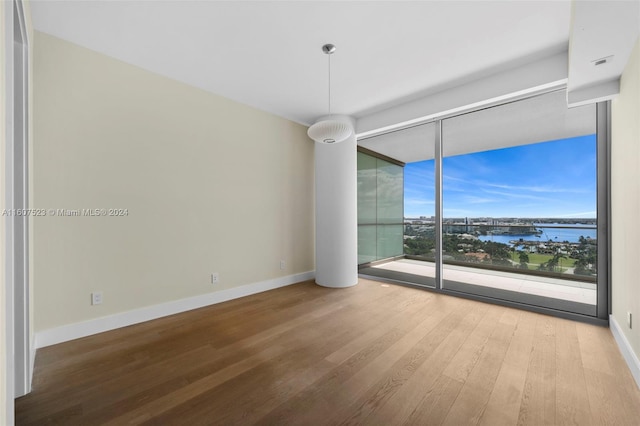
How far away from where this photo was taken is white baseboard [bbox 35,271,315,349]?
7.75 feet

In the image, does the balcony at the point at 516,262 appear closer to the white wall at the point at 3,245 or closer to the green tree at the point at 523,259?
the green tree at the point at 523,259

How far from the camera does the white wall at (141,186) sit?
237 centimetres

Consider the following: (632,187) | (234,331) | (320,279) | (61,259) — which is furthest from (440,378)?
(61,259)

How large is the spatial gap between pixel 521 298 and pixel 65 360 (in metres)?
4.66

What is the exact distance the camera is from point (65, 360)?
6.89 ft

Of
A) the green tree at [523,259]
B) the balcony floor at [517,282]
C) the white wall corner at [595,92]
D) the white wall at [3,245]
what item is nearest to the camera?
the white wall at [3,245]

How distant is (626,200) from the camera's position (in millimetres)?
2166

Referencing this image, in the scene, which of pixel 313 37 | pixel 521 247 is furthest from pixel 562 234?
pixel 313 37

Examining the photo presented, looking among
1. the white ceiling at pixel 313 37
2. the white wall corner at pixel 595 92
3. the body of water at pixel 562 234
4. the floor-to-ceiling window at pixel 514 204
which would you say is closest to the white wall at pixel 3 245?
the white ceiling at pixel 313 37

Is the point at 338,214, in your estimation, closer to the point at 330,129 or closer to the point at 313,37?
the point at 330,129

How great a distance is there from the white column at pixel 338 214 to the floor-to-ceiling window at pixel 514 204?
93 centimetres

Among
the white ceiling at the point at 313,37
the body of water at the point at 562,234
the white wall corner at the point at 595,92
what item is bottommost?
the body of water at the point at 562,234

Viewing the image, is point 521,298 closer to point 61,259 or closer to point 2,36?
point 2,36

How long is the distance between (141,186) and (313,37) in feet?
7.61
